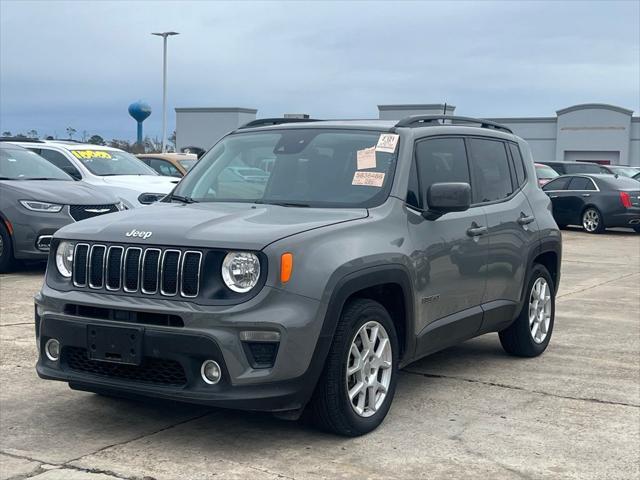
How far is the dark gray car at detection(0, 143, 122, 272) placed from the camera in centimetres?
1124

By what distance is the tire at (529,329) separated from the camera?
23.6ft

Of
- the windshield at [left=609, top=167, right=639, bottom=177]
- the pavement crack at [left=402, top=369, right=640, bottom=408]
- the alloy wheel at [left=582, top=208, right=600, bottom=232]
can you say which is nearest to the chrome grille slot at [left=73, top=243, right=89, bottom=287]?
the pavement crack at [left=402, top=369, right=640, bottom=408]

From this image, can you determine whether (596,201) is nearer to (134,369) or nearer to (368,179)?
(368,179)

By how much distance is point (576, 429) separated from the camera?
17.8 feet

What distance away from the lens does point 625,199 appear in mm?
21750

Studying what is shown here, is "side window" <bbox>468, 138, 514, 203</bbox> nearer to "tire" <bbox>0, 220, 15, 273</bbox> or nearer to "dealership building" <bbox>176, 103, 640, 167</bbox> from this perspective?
"tire" <bbox>0, 220, 15, 273</bbox>

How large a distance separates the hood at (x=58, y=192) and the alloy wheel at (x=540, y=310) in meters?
6.38

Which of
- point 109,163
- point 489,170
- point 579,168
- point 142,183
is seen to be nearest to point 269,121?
point 489,170

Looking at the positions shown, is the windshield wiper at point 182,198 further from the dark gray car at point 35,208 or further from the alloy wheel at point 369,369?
the dark gray car at point 35,208

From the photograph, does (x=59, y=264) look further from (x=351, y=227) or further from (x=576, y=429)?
(x=576, y=429)

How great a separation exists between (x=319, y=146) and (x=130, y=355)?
197cm

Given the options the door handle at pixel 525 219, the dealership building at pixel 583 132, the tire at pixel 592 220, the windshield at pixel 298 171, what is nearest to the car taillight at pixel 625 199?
the tire at pixel 592 220

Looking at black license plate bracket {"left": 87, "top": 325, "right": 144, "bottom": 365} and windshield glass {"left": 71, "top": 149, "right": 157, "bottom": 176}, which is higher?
windshield glass {"left": 71, "top": 149, "right": 157, "bottom": 176}

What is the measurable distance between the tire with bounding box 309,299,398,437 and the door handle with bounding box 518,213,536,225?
6.78 feet
